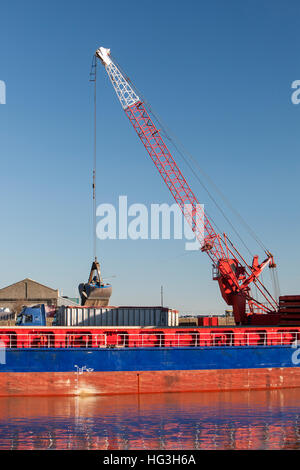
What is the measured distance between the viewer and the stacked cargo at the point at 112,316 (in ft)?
161

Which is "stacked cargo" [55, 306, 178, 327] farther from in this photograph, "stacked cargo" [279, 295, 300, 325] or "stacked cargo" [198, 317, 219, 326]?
"stacked cargo" [279, 295, 300, 325]

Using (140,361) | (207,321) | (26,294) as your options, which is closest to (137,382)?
(140,361)

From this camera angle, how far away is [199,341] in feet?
136

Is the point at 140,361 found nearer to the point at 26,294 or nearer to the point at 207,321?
the point at 207,321

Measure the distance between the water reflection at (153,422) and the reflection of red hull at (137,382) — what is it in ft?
2.56

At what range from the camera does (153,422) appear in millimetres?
28094

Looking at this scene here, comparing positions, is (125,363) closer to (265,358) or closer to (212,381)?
(212,381)

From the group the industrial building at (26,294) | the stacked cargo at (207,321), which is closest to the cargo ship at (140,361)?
the stacked cargo at (207,321)

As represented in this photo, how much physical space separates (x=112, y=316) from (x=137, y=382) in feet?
41.8

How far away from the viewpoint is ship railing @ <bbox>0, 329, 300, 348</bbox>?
38.9 metres

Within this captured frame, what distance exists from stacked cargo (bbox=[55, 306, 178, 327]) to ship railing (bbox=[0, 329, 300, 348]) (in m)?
8.85

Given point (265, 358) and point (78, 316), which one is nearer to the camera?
point (265, 358)
